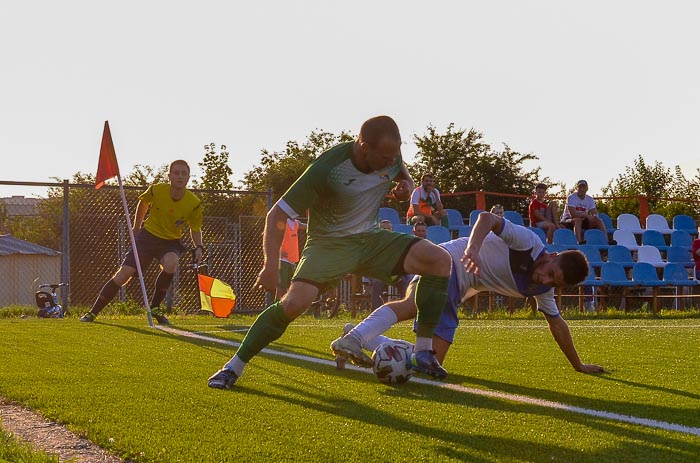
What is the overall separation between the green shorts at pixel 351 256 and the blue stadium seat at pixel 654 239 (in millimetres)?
15581

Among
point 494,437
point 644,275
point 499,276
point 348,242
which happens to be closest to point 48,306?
point 499,276

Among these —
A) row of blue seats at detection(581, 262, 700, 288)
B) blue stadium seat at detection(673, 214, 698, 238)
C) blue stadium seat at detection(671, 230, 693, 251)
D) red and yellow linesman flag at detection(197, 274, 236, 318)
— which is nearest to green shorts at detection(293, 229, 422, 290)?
red and yellow linesman flag at detection(197, 274, 236, 318)

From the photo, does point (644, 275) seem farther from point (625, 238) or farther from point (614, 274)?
point (625, 238)

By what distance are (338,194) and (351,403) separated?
1.19m

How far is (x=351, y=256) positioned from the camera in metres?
5.80

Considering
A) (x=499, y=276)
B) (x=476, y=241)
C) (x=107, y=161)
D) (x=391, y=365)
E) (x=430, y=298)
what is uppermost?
(x=107, y=161)

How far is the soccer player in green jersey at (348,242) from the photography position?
548 cm

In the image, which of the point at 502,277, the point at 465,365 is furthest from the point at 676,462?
the point at 465,365

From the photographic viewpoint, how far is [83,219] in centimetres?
1816

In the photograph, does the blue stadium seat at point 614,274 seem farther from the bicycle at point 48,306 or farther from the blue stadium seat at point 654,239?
the bicycle at point 48,306

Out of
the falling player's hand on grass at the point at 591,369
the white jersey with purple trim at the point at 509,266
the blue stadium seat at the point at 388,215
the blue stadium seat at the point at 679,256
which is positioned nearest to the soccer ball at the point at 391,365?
the white jersey with purple trim at the point at 509,266

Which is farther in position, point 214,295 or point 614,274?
point 614,274

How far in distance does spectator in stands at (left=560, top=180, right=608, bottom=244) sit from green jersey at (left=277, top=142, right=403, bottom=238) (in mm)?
13564

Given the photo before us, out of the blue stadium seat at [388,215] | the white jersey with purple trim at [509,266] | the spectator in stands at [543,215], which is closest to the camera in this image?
the white jersey with purple trim at [509,266]
